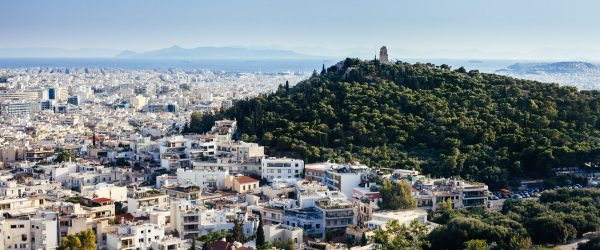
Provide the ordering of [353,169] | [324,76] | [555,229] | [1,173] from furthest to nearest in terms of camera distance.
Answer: [324,76] → [1,173] → [353,169] → [555,229]

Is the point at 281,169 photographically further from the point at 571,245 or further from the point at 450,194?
the point at 571,245

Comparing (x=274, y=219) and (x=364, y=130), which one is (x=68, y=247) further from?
(x=364, y=130)

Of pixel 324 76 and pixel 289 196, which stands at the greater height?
pixel 324 76

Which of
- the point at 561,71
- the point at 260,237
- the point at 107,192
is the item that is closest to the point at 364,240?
the point at 260,237

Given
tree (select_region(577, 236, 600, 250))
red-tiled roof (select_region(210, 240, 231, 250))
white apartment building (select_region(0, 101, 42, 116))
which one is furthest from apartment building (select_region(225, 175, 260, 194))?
white apartment building (select_region(0, 101, 42, 116))

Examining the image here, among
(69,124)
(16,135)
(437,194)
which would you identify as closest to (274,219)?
(437,194)

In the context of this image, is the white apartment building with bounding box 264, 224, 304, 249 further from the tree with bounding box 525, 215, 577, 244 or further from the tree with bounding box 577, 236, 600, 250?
the tree with bounding box 577, 236, 600, 250

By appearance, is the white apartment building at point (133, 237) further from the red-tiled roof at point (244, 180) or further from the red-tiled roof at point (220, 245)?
the red-tiled roof at point (244, 180)
